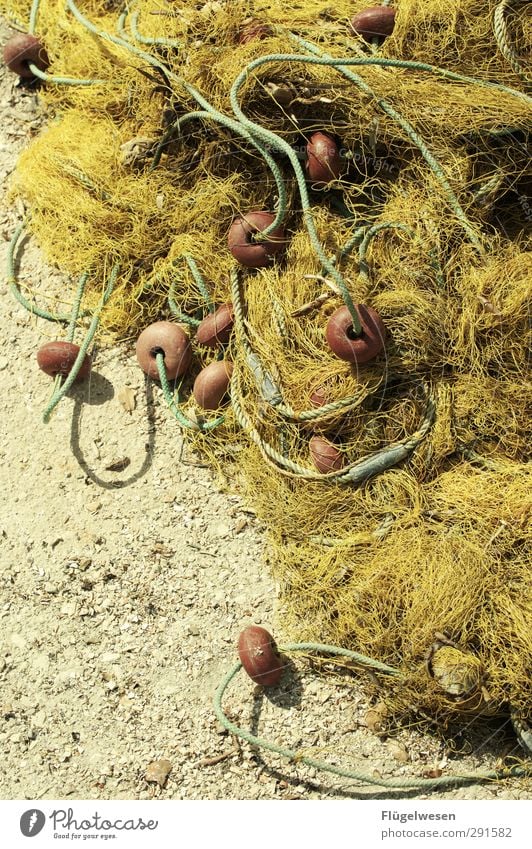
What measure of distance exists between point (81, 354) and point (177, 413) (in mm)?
490

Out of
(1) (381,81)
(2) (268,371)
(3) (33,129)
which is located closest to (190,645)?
(2) (268,371)

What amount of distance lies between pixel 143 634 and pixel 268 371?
1.16 metres

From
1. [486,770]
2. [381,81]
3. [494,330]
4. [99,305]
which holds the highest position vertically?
[381,81]

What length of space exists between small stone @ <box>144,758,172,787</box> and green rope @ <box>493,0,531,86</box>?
9.93ft

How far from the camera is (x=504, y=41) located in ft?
11.4

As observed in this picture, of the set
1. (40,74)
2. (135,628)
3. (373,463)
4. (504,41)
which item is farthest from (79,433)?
(504,41)

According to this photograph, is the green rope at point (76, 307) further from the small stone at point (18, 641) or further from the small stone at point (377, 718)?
the small stone at point (377, 718)

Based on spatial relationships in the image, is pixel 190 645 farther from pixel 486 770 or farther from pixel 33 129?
pixel 33 129

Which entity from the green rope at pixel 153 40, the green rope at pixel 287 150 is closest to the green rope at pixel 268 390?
the green rope at pixel 287 150

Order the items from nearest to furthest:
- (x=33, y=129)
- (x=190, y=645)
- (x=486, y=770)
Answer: (x=486, y=770)
(x=190, y=645)
(x=33, y=129)

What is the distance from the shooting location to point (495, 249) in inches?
136

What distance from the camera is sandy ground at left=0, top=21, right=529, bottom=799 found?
3.25 m

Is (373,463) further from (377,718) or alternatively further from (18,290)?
(18,290)

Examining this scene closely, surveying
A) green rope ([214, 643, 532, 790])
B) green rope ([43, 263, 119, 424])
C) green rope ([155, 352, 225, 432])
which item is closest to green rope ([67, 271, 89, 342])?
green rope ([43, 263, 119, 424])
